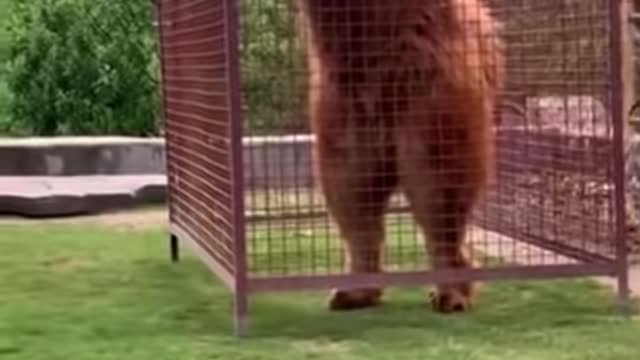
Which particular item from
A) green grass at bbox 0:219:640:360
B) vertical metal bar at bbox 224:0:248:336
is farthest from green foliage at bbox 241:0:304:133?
green grass at bbox 0:219:640:360

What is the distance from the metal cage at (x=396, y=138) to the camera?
260 inches

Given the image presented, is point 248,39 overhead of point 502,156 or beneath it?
overhead

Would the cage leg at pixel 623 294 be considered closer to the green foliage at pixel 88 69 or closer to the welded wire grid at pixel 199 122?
the welded wire grid at pixel 199 122

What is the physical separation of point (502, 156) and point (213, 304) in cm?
142

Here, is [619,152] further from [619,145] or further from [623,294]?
[623,294]

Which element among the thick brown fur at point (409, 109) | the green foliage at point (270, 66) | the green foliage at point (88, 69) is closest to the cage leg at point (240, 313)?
the thick brown fur at point (409, 109)

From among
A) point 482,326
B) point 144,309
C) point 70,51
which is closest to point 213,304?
point 144,309

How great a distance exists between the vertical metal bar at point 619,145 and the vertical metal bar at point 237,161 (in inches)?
56.2

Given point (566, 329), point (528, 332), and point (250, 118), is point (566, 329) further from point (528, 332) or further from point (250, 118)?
point (250, 118)

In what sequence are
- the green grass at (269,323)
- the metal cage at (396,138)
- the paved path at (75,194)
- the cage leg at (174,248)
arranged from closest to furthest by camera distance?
1. the green grass at (269,323)
2. the metal cage at (396,138)
3. the cage leg at (174,248)
4. the paved path at (75,194)

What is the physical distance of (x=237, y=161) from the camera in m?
6.32

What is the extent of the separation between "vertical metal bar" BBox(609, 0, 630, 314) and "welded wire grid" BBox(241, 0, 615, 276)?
6 cm

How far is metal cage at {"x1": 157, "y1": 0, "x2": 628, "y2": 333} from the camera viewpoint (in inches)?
260

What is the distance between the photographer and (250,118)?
Answer: 7.23 meters
